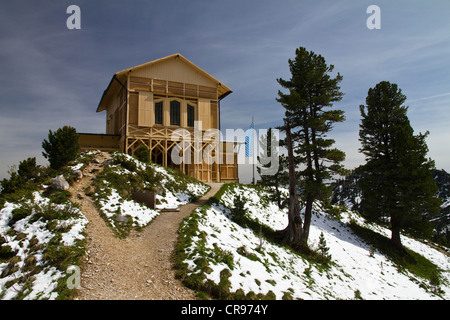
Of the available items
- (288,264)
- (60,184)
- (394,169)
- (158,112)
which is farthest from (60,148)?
(394,169)

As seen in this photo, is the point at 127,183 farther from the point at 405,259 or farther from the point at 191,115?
the point at 405,259

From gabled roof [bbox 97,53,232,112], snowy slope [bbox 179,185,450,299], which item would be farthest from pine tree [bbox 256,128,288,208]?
gabled roof [bbox 97,53,232,112]

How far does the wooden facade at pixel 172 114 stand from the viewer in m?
28.1

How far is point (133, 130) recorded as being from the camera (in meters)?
27.9

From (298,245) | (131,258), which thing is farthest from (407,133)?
(131,258)

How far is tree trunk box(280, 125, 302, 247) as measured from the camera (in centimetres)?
1686

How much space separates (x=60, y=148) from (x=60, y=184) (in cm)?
435

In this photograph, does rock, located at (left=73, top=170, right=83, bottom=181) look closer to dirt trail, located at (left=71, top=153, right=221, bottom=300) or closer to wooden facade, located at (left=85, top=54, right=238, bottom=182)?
dirt trail, located at (left=71, top=153, right=221, bottom=300)

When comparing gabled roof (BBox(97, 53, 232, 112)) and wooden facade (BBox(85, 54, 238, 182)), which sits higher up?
gabled roof (BBox(97, 53, 232, 112))

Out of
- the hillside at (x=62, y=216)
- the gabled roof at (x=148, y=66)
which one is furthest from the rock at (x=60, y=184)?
the gabled roof at (x=148, y=66)

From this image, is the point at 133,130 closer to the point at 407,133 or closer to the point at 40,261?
the point at 40,261

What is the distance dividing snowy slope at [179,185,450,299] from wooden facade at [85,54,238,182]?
305 inches
